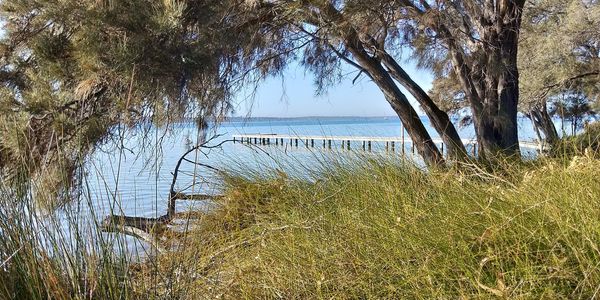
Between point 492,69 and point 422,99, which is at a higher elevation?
point 492,69

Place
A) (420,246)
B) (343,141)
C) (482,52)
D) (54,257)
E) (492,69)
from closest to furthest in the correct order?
(54,257)
(420,246)
(343,141)
(492,69)
(482,52)

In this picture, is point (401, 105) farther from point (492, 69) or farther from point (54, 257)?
point (54, 257)

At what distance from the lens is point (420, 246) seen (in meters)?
A: 1.95

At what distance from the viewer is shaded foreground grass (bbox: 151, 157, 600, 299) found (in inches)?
70.1

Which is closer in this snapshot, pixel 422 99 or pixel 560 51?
pixel 422 99

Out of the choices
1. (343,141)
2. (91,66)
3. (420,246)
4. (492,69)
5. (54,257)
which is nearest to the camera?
(54,257)

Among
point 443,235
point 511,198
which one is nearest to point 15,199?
point 443,235

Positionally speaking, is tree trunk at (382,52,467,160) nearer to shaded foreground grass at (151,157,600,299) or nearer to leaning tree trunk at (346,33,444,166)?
leaning tree trunk at (346,33,444,166)

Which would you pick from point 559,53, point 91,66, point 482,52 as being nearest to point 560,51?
point 559,53

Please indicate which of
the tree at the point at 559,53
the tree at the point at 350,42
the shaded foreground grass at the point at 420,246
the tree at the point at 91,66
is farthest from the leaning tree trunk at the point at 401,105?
the tree at the point at 559,53

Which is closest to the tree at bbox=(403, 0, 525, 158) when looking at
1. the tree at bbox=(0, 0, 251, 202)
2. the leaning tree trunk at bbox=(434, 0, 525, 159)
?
the leaning tree trunk at bbox=(434, 0, 525, 159)

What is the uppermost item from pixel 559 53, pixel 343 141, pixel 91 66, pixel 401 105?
pixel 559 53

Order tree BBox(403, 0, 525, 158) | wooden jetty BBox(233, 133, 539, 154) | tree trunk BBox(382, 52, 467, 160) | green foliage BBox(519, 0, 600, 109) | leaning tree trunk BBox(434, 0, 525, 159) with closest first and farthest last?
1. wooden jetty BBox(233, 133, 539, 154)
2. tree BBox(403, 0, 525, 158)
3. leaning tree trunk BBox(434, 0, 525, 159)
4. tree trunk BBox(382, 52, 467, 160)
5. green foliage BBox(519, 0, 600, 109)

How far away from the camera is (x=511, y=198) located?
2152 millimetres
